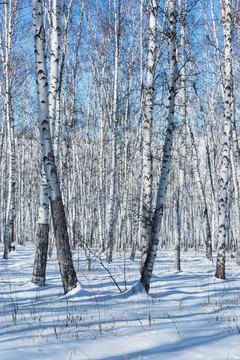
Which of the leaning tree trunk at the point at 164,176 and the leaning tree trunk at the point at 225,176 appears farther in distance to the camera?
the leaning tree trunk at the point at 225,176

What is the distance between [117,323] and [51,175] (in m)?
2.58

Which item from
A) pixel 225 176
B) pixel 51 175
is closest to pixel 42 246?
pixel 51 175

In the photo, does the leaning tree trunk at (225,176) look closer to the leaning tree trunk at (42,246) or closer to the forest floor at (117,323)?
the forest floor at (117,323)

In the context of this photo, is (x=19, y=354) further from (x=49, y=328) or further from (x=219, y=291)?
(x=219, y=291)

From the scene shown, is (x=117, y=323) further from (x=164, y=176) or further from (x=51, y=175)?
(x=164, y=176)

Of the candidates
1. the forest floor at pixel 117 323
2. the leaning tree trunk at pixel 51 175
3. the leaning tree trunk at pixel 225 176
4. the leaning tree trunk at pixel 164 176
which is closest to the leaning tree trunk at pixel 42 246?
the forest floor at pixel 117 323

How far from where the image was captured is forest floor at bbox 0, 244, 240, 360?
288cm

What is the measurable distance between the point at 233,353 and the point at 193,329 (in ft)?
2.57

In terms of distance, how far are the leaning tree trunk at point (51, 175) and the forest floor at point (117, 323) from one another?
15.8 inches

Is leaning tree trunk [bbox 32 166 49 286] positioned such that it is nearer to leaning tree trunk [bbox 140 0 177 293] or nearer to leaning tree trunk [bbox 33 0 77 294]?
leaning tree trunk [bbox 33 0 77 294]

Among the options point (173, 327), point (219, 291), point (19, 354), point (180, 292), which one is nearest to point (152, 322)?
point (173, 327)

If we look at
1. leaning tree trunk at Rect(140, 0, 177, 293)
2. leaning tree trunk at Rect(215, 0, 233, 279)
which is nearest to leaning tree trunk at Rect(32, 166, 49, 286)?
leaning tree trunk at Rect(140, 0, 177, 293)

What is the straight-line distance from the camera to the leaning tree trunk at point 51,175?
4.96m

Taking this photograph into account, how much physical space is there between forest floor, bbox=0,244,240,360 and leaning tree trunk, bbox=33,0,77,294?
40cm
